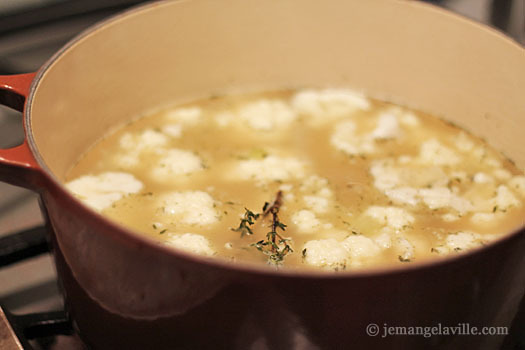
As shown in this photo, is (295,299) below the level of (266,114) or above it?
above

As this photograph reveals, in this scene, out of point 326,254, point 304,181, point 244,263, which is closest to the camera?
point 244,263

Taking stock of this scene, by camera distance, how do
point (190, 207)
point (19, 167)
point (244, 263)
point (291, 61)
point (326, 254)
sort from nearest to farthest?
point (244, 263) → point (19, 167) → point (326, 254) → point (190, 207) → point (291, 61)

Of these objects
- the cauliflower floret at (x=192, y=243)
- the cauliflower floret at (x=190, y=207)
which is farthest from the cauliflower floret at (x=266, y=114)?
the cauliflower floret at (x=192, y=243)

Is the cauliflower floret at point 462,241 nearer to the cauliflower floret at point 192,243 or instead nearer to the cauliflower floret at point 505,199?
the cauliflower floret at point 505,199

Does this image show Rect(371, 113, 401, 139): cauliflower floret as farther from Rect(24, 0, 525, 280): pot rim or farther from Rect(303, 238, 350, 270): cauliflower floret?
Rect(24, 0, 525, 280): pot rim

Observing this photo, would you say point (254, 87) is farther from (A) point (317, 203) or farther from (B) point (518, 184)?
(B) point (518, 184)

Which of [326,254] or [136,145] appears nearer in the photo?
[326,254]

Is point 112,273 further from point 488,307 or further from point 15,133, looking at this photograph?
point 15,133

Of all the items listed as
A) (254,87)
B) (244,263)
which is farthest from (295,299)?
(254,87)
